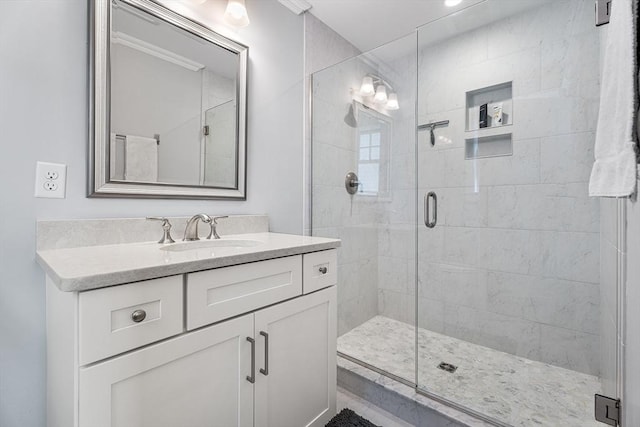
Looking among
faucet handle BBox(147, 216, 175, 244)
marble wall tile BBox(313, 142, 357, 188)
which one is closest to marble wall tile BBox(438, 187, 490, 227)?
marble wall tile BBox(313, 142, 357, 188)

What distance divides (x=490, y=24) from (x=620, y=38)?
5.07 feet

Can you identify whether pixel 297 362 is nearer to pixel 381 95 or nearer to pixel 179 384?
pixel 179 384

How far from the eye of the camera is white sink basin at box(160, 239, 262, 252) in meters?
1.21

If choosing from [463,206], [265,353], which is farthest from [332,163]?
[265,353]

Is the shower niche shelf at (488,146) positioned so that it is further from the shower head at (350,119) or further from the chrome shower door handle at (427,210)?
the shower head at (350,119)

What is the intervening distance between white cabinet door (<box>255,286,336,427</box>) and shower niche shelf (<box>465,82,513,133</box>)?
1.52 metres

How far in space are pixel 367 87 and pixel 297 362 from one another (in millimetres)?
1937

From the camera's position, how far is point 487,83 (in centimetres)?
197

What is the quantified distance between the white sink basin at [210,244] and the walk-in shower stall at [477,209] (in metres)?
0.76

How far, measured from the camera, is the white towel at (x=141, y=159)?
1199mm

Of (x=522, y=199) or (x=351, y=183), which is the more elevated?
(x=351, y=183)

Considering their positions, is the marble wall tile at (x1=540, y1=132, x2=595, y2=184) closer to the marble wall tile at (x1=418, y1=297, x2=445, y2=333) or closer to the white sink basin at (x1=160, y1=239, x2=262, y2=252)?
the marble wall tile at (x1=418, y1=297, x2=445, y2=333)

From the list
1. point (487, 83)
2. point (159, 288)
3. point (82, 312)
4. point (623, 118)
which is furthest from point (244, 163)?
point (487, 83)

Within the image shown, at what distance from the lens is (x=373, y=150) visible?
2297 millimetres
